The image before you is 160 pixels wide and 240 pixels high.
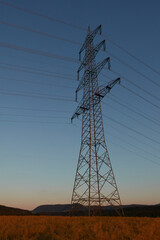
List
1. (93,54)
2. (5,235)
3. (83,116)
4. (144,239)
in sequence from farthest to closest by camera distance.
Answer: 1. (93,54)
2. (83,116)
3. (144,239)
4. (5,235)

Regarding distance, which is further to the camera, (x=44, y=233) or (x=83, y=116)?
(x=83, y=116)

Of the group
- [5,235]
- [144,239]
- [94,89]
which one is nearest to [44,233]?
[5,235]

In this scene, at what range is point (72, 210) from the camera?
21.3 m

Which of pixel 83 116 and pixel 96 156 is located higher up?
pixel 83 116

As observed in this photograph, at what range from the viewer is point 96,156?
72.9 ft

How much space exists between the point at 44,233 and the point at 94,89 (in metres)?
20.0

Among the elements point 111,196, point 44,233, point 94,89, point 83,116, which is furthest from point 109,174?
point 44,233

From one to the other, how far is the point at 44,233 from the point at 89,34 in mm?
27467

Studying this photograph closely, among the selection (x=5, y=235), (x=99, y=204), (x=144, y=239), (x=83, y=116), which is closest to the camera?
(x=5, y=235)

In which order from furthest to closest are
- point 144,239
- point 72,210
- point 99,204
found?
point 72,210 < point 99,204 < point 144,239

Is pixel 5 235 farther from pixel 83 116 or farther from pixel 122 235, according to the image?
pixel 83 116

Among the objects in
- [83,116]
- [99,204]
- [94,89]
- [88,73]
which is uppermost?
[88,73]

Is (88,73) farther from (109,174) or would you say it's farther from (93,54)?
(109,174)

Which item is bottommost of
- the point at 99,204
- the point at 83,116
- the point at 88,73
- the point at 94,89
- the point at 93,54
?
the point at 99,204
